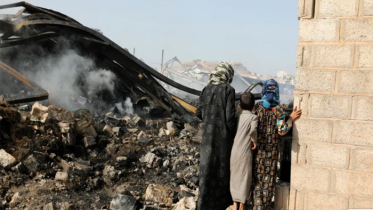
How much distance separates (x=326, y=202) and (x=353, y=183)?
278mm

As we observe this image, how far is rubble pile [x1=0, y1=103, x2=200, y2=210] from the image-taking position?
4.22 m

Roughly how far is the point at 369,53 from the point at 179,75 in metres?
16.1

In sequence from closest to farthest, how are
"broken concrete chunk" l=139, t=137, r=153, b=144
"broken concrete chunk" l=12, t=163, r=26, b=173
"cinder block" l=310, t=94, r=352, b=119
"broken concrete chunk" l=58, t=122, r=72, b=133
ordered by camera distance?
"cinder block" l=310, t=94, r=352, b=119, "broken concrete chunk" l=12, t=163, r=26, b=173, "broken concrete chunk" l=58, t=122, r=72, b=133, "broken concrete chunk" l=139, t=137, r=153, b=144

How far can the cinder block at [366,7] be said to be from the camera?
2.72m

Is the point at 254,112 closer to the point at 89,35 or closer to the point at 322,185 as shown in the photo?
the point at 322,185

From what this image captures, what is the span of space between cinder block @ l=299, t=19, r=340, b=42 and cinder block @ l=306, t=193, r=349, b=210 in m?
1.33

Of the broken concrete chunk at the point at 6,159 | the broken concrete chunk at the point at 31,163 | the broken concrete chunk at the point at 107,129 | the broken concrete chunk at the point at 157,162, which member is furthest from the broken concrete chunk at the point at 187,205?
the broken concrete chunk at the point at 107,129

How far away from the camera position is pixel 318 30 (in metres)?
2.88

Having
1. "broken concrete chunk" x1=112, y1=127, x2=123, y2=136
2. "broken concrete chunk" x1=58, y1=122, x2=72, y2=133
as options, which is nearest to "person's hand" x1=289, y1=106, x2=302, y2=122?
"broken concrete chunk" x1=58, y1=122, x2=72, y2=133

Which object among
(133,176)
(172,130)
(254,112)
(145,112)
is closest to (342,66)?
(254,112)

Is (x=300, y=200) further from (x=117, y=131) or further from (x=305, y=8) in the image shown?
(x=117, y=131)

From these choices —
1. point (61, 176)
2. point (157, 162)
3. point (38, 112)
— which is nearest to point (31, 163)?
point (61, 176)

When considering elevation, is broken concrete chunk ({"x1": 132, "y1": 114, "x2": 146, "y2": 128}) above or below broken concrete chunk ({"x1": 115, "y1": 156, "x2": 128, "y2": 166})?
above

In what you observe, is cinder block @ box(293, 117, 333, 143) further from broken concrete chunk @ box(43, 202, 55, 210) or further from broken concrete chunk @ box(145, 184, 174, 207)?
broken concrete chunk @ box(43, 202, 55, 210)
